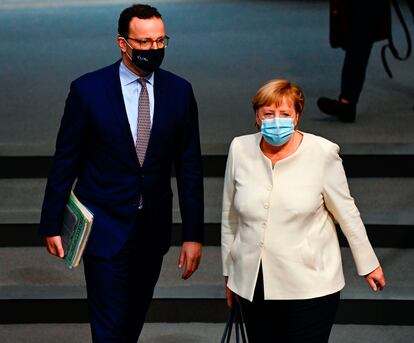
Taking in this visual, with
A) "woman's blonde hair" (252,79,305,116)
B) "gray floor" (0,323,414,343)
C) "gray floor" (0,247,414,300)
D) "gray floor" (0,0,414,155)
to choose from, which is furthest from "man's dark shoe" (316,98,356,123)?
"woman's blonde hair" (252,79,305,116)

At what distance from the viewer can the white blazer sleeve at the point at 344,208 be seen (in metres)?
3.74

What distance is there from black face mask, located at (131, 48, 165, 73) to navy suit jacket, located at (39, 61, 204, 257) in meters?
0.13

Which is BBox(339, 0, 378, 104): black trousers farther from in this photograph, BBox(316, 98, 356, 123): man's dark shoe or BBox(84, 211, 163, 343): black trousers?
BBox(84, 211, 163, 343): black trousers

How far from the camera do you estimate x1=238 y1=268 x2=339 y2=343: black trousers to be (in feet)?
12.3

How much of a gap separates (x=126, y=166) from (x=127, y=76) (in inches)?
10.9

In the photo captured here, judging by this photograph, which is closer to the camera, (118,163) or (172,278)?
(118,163)

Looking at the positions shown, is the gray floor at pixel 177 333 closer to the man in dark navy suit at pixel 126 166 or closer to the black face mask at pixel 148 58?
the man in dark navy suit at pixel 126 166

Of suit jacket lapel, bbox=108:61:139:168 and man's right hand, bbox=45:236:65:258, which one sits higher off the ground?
suit jacket lapel, bbox=108:61:139:168

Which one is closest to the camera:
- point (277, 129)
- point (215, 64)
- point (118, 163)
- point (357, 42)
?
point (277, 129)

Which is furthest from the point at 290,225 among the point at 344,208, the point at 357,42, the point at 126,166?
the point at 357,42

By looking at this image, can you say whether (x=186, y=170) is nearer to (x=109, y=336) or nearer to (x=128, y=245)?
(x=128, y=245)

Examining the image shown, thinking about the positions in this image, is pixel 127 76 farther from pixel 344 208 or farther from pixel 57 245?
pixel 344 208

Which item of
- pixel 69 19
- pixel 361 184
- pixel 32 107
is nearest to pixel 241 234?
pixel 361 184

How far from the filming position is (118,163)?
397 cm
